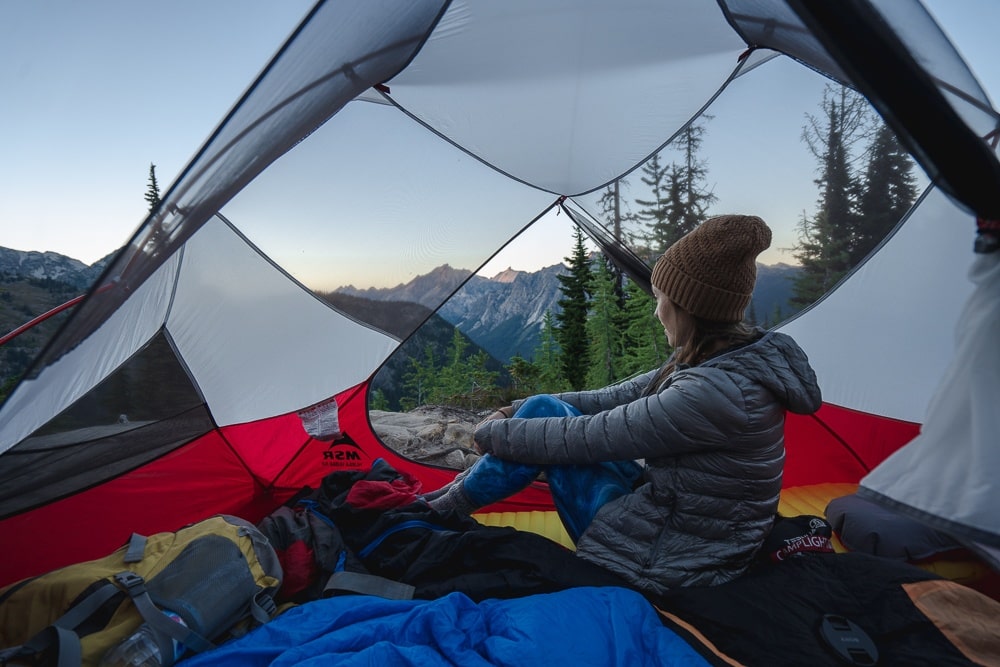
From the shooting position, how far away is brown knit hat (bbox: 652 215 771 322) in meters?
1.38

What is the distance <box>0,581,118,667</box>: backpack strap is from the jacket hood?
1.56m

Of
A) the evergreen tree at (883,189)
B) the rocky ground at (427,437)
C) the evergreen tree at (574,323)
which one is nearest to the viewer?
the evergreen tree at (883,189)

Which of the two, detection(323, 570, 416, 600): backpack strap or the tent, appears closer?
the tent

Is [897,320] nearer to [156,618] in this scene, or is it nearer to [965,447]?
[965,447]

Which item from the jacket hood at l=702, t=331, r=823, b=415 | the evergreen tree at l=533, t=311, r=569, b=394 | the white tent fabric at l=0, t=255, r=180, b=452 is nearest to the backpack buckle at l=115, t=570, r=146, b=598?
the white tent fabric at l=0, t=255, r=180, b=452

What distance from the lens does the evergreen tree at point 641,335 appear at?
460 centimetres

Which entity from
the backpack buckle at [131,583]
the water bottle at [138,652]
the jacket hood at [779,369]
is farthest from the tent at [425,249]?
the water bottle at [138,652]

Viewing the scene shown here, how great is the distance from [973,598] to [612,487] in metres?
0.87

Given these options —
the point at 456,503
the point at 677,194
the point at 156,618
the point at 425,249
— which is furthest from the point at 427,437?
the point at 156,618

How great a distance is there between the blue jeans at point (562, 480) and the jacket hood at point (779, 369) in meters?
0.48

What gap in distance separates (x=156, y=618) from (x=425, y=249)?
1.78m

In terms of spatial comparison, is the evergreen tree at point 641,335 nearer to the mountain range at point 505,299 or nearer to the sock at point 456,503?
the mountain range at point 505,299

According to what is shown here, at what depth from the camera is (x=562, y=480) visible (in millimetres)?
1657

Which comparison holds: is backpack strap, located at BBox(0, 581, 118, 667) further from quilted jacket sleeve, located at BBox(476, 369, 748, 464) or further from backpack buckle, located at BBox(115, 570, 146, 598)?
quilted jacket sleeve, located at BBox(476, 369, 748, 464)
